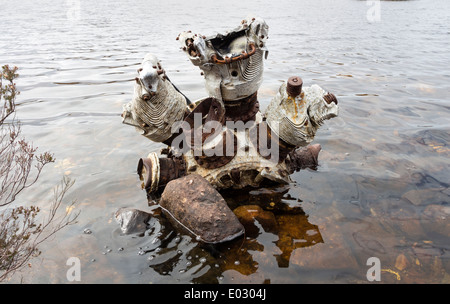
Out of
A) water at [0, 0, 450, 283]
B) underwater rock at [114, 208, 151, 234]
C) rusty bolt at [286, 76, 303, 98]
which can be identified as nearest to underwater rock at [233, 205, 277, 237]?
water at [0, 0, 450, 283]

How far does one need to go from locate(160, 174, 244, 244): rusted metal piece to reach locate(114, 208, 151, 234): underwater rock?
11.9 inches

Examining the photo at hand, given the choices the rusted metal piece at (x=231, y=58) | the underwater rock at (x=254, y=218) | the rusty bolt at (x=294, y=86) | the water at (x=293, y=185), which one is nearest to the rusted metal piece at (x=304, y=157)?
the water at (x=293, y=185)

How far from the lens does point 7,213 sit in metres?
3.83

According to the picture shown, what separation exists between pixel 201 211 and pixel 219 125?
95 cm

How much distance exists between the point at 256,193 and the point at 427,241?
5.92ft

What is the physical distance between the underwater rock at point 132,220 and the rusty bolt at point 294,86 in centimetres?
202

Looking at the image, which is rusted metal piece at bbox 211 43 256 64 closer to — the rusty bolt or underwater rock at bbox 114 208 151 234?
the rusty bolt

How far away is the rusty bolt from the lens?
3.33 m

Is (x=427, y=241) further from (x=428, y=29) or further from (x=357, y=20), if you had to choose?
(x=357, y=20)

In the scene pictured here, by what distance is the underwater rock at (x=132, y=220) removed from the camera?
3.48 m

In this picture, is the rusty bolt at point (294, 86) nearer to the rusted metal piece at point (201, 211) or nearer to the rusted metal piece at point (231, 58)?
the rusted metal piece at point (231, 58)

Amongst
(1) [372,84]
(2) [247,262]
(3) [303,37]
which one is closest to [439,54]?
(1) [372,84]

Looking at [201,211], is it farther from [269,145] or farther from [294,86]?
[294,86]
